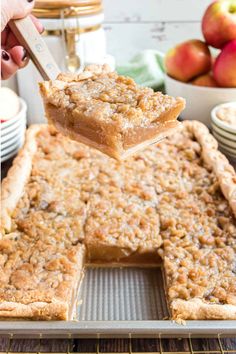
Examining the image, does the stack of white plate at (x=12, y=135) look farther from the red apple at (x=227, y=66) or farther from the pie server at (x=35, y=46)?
the red apple at (x=227, y=66)

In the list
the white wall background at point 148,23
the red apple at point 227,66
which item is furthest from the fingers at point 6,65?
the white wall background at point 148,23

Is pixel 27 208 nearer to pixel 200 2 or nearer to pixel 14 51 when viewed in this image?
pixel 14 51

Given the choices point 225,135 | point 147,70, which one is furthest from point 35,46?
point 147,70

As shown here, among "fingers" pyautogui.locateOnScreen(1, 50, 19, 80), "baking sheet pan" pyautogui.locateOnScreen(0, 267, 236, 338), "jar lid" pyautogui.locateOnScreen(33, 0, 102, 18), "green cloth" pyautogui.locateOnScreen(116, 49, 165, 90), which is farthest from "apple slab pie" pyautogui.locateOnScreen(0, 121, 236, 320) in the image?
"green cloth" pyautogui.locateOnScreen(116, 49, 165, 90)

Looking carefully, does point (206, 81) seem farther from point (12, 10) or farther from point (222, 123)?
point (12, 10)

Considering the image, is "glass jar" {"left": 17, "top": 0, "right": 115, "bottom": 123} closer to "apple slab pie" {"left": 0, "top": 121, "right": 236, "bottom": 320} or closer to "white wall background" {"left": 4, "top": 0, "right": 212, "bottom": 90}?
"apple slab pie" {"left": 0, "top": 121, "right": 236, "bottom": 320}

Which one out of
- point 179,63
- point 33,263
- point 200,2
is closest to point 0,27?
point 33,263
